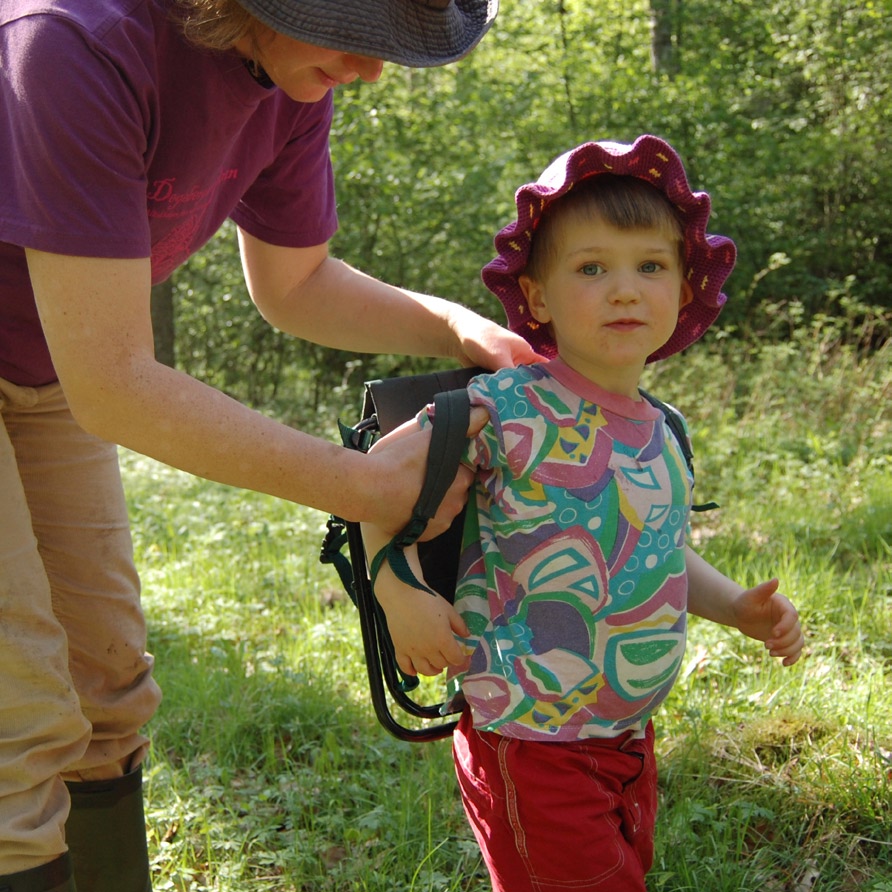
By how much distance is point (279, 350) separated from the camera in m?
11.5

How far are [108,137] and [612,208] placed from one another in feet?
3.01

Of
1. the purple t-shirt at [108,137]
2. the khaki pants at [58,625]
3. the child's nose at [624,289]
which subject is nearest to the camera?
the purple t-shirt at [108,137]

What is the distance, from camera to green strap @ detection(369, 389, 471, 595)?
1812 mm

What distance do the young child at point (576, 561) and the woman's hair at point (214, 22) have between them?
0.59 m

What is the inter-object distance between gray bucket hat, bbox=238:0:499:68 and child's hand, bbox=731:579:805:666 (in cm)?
122

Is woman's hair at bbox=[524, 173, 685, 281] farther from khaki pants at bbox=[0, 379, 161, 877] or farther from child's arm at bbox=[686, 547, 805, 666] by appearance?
khaki pants at bbox=[0, 379, 161, 877]

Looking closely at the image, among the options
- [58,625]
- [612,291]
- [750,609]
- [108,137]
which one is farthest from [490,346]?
[58,625]

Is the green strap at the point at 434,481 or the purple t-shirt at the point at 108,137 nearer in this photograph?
the purple t-shirt at the point at 108,137

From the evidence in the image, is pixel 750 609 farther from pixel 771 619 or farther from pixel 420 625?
pixel 420 625

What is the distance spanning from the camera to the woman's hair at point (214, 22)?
1.69 meters

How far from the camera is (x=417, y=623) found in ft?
5.94

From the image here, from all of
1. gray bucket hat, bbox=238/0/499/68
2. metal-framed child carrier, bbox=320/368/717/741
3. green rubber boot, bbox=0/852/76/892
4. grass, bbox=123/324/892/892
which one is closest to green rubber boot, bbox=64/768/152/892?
grass, bbox=123/324/892/892

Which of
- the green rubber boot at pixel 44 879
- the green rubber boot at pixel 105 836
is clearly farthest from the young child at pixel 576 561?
the green rubber boot at pixel 105 836

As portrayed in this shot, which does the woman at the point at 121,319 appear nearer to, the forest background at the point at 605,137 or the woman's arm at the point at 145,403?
the woman's arm at the point at 145,403
